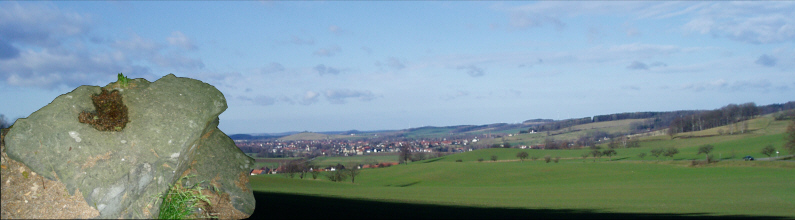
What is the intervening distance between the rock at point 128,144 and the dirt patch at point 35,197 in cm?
13

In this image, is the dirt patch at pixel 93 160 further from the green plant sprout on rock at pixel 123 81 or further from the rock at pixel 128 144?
the green plant sprout on rock at pixel 123 81

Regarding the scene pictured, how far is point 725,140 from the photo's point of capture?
126m

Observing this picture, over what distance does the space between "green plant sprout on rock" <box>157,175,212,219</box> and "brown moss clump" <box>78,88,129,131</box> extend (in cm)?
155

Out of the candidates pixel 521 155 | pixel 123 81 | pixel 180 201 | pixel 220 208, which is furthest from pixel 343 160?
pixel 180 201

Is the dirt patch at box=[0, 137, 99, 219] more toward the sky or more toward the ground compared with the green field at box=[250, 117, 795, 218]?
more toward the sky

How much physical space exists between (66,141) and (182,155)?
194 cm

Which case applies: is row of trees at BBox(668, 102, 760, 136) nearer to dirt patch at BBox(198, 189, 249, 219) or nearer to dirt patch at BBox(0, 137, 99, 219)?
dirt patch at BBox(198, 189, 249, 219)

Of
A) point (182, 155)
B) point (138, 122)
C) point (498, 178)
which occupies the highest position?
point (138, 122)

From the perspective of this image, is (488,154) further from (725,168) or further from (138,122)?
(138,122)

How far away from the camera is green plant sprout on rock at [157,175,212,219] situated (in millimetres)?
9062

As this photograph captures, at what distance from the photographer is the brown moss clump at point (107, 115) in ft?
29.8

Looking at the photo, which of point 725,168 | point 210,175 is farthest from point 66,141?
point 725,168

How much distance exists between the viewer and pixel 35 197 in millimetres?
8336

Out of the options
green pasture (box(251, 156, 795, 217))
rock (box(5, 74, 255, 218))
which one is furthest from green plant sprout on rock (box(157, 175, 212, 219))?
green pasture (box(251, 156, 795, 217))
